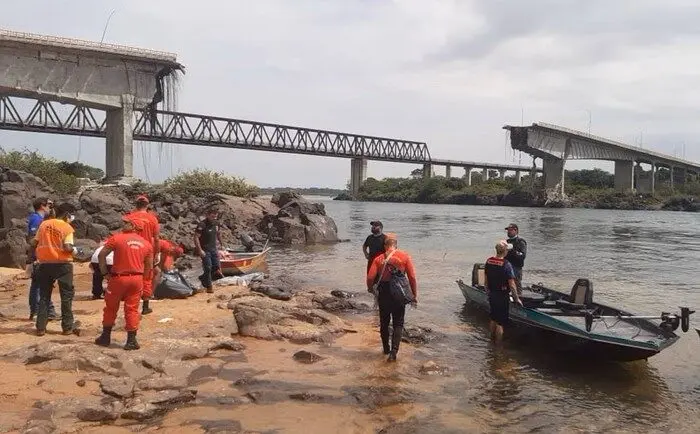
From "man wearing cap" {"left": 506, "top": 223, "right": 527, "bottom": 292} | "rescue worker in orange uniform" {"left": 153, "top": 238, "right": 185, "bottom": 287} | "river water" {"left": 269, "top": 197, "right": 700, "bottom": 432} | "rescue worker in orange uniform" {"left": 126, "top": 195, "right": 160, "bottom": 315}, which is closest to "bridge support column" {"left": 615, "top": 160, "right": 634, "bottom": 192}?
"river water" {"left": 269, "top": 197, "right": 700, "bottom": 432}

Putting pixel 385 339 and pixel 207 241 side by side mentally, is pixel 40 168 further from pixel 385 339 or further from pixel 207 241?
pixel 385 339

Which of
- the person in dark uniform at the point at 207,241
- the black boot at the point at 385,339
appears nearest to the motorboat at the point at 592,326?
the black boot at the point at 385,339

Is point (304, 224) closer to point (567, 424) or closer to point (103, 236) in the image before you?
point (103, 236)

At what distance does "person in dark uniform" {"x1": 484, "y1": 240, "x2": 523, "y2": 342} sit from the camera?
9586 millimetres

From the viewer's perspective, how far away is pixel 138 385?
618cm

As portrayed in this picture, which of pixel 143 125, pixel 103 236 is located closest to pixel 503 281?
pixel 103 236

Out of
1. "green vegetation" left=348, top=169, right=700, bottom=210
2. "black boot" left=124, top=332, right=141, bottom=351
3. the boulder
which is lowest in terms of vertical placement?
"black boot" left=124, top=332, right=141, bottom=351

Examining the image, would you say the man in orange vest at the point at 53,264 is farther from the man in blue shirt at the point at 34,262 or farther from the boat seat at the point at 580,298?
the boat seat at the point at 580,298

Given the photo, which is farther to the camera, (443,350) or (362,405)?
(443,350)

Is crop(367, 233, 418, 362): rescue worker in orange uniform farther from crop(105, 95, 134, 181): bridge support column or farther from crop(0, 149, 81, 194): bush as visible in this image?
crop(105, 95, 134, 181): bridge support column

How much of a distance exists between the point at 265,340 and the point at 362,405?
2.79m

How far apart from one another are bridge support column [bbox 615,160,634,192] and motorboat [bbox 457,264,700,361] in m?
95.4

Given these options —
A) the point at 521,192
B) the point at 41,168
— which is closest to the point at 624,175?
the point at 521,192

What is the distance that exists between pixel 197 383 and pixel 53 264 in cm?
280
